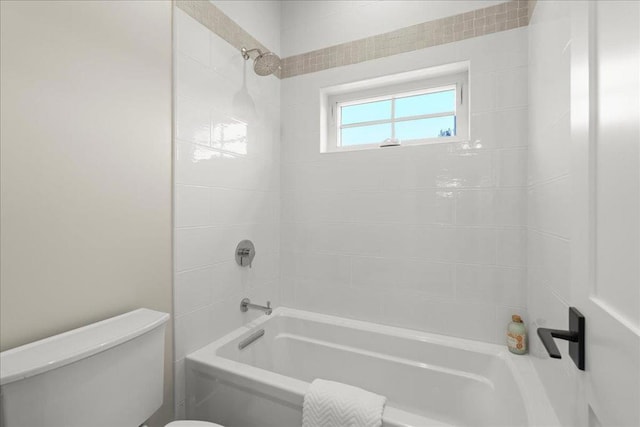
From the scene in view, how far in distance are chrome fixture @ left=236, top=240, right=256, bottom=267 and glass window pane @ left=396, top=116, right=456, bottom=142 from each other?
1140 mm

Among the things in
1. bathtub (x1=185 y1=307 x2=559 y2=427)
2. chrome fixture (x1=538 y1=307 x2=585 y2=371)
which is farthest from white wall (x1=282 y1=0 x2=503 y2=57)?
bathtub (x1=185 y1=307 x2=559 y2=427)

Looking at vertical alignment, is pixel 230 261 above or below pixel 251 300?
above

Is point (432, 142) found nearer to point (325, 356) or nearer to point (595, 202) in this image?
point (595, 202)

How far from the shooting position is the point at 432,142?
5.49ft

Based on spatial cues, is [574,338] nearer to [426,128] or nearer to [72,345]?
[72,345]

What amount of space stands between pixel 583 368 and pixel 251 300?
60.7 inches

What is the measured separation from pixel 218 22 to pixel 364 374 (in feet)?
6.81

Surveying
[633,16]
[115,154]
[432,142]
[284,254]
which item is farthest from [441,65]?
[115,154]

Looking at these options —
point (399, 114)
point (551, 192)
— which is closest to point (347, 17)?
point (399, 114)

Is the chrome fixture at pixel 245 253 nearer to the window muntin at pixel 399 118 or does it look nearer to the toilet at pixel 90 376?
the toilet at pixel 90 376

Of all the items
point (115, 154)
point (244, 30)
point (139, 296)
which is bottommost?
point (139, 296)

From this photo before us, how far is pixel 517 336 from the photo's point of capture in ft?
4.61

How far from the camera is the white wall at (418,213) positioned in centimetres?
148

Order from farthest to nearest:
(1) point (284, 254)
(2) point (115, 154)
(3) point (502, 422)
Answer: (1) point (284, 254) → (3) point (502, 422) → (2) point (115, 154)
